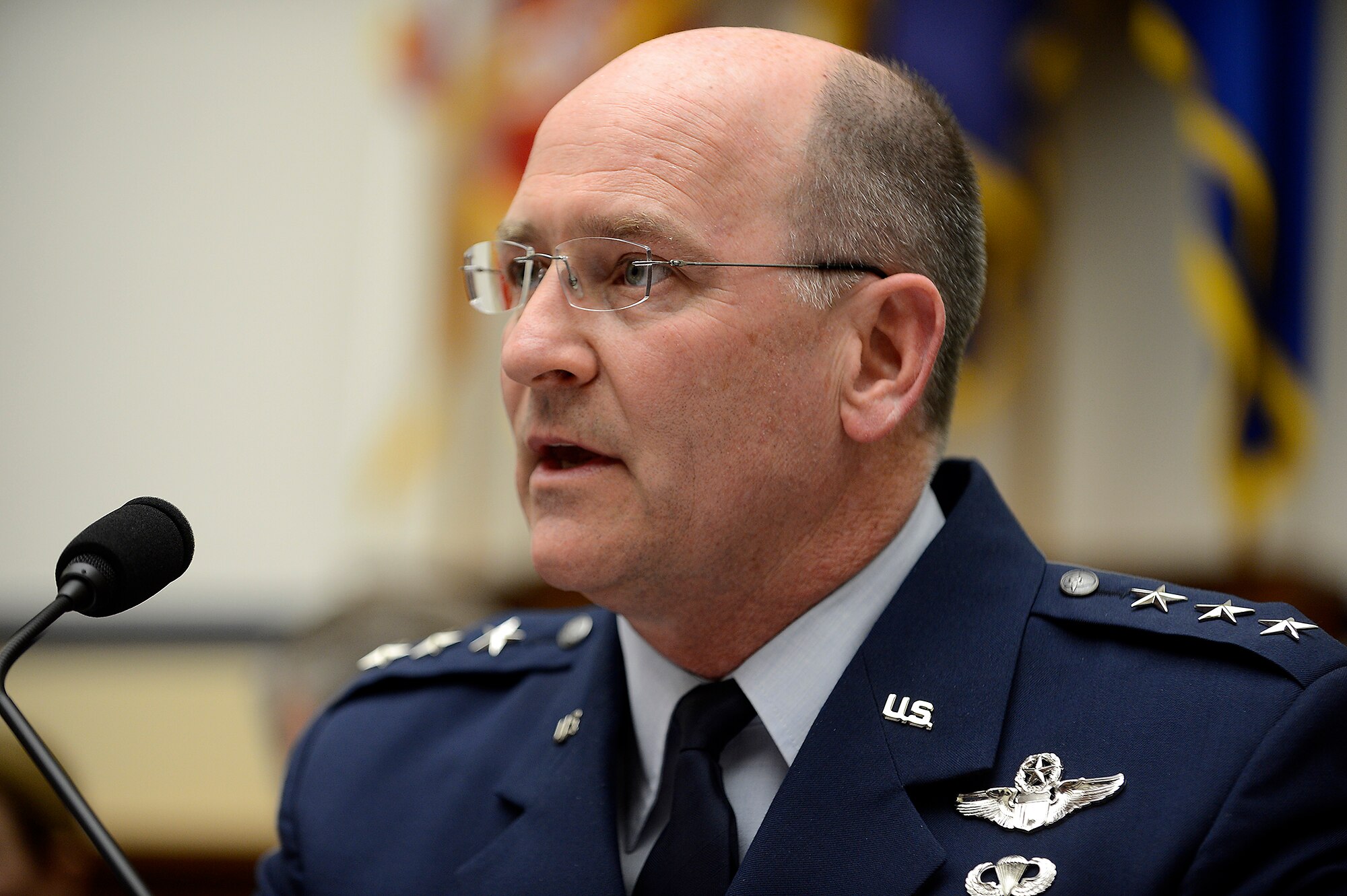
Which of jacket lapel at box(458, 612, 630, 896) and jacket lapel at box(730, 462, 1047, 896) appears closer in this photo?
jacket lapel at box(730, 462, 1047, 896)

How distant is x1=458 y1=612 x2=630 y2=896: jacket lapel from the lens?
1.49 m

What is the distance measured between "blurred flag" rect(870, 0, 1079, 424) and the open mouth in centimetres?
262

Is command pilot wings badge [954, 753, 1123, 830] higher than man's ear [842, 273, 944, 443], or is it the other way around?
man's ear [842, 273, 944, 443]

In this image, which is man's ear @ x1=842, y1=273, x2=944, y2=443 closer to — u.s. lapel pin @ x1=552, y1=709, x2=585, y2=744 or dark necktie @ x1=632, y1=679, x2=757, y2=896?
dark necktie @ x1=632, y1=679, x2=757, y2=896

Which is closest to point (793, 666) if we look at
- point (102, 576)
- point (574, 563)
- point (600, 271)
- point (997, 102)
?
point (574, 563)

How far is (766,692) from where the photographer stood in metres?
1.52

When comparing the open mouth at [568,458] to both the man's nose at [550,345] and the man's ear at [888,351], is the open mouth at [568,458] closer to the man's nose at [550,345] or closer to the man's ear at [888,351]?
the man's nose at [550,345]

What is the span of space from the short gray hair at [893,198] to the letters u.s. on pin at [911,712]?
0.38 meters

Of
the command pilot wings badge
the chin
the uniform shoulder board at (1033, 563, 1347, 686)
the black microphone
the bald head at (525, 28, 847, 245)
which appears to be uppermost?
the bald head at (525, 28, 847, 245)

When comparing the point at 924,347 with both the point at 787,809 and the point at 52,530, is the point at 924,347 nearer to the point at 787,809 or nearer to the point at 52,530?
the point at 787,809

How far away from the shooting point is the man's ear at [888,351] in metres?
1.58

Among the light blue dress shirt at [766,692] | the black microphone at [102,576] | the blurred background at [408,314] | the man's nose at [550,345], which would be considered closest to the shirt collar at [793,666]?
the light blue dress shirt at [766,692]

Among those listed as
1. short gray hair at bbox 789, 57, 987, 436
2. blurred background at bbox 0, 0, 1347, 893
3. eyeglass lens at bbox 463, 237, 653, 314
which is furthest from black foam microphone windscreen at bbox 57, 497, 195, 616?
blurred background at bbox 0, 0, 1347, 893

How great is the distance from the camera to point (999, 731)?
1.40m
